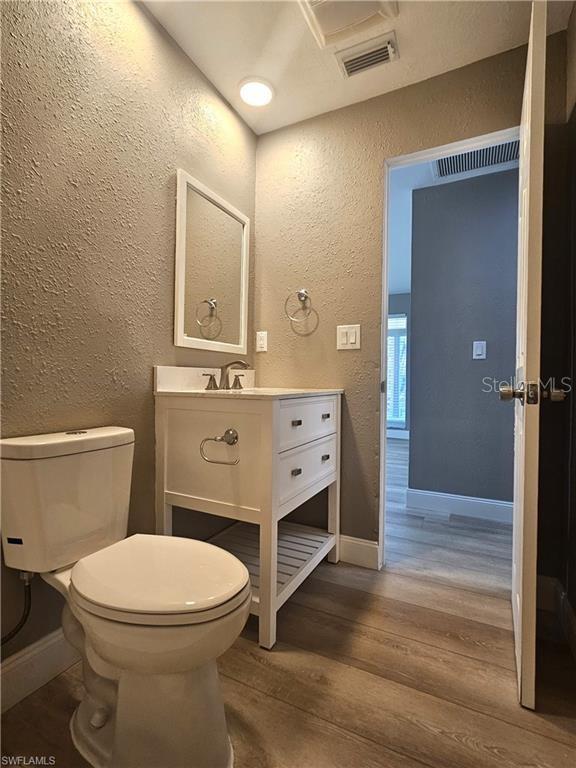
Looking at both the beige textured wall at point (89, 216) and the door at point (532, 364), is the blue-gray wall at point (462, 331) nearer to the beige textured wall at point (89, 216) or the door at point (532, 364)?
the door at point (532, 364)

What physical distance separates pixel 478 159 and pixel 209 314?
2203mm

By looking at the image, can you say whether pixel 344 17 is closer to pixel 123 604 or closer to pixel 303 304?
pixel 303 304

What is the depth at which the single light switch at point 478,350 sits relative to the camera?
2604 millimetres

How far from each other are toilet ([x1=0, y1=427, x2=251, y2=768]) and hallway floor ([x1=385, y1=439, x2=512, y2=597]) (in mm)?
1256

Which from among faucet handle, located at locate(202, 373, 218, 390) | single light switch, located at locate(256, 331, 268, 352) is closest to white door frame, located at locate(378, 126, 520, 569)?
single light switch, located at locate(256, 331, 268, 352)

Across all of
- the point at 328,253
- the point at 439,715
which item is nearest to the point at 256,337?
the point at 328,253

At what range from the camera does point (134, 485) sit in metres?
1.46

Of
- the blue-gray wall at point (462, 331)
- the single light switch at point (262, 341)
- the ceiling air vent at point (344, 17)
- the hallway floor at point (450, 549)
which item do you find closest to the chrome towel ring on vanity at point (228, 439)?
the single light switch at point (262, 341)

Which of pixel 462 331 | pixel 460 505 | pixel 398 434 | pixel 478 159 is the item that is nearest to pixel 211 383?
pixel 462 331

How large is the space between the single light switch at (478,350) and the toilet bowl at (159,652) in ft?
7.65

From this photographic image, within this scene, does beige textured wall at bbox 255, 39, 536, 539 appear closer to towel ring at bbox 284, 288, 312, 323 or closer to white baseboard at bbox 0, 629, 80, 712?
towel ring at bbox 284, 288, 312, 323

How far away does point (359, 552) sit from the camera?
1.87 metres

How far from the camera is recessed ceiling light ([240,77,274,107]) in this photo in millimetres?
1783

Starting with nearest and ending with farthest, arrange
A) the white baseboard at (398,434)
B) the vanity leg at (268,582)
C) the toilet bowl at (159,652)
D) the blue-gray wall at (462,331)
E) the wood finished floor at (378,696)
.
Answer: the toilet bowl at (159,652) → the wood finished floor at (378,696) → the vanity leg at (268,582) → the blue-gray wall at (462,331) → the white baseboard at (398,434)
